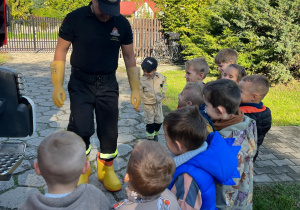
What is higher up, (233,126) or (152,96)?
(233,126)

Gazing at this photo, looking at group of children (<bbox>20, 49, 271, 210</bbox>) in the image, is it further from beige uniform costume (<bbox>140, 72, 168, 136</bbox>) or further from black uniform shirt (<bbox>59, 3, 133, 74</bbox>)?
beige uniform costume (<bbox>140, 72, 168, 136</bbox>)

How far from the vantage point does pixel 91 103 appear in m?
3.15

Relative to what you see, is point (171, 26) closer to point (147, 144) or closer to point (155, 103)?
point (155, 103)

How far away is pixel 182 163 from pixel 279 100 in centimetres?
668

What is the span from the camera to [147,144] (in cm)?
160

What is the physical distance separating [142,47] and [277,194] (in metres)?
11.2

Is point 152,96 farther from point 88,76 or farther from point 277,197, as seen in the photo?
point 277,197

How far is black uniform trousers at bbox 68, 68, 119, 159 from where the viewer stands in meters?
3.07

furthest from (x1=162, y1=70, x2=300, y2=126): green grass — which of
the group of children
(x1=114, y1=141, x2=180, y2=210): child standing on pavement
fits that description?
(x1=114, y1=141, x2=180, y2=210): child standing on pavement

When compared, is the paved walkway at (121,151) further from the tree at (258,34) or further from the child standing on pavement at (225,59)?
the tree at (258,34)

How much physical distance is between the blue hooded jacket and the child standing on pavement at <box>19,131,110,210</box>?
1.83 feet

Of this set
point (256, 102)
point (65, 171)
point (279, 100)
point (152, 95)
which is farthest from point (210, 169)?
point (279, 100)

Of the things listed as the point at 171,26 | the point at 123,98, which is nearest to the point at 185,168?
the point at 123,98

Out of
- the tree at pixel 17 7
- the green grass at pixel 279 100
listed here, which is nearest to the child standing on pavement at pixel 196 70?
the green grass at pixel 279 100
